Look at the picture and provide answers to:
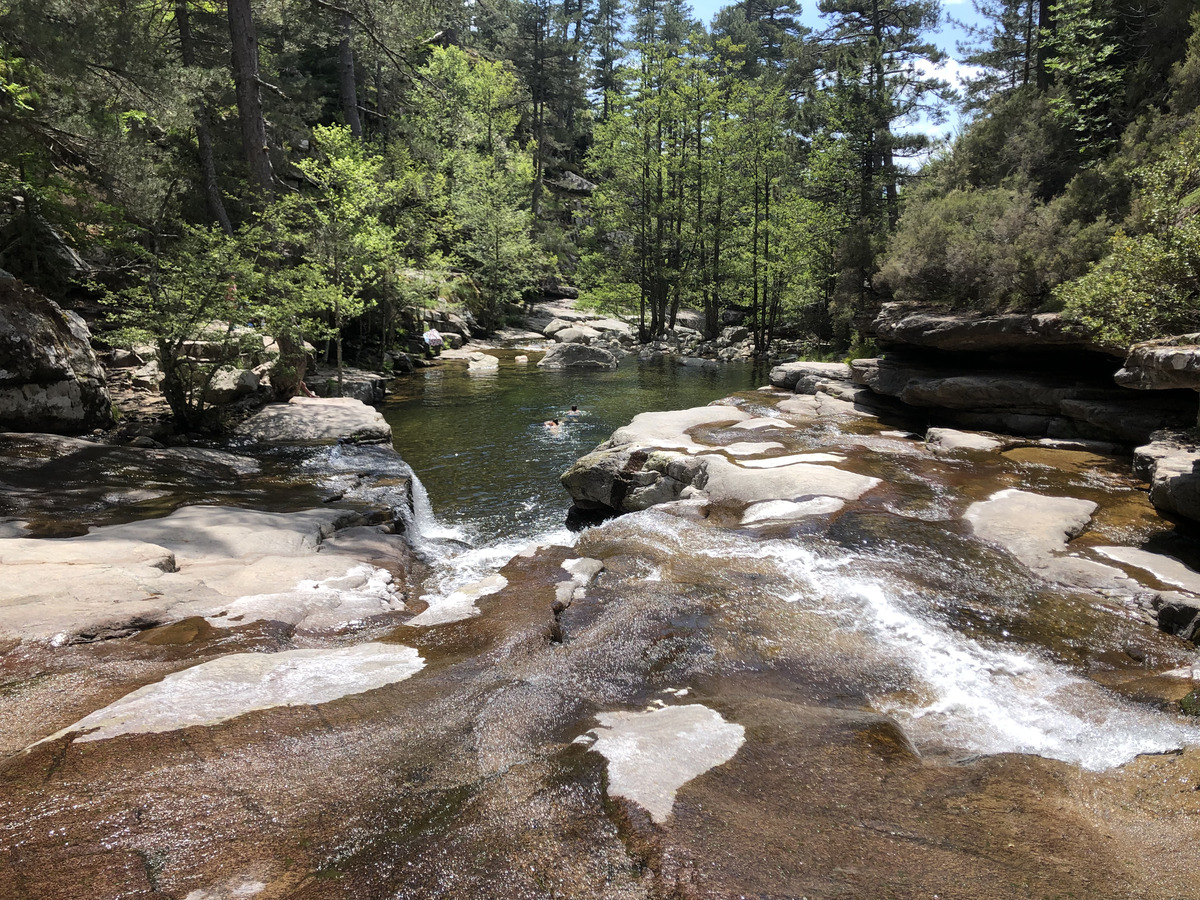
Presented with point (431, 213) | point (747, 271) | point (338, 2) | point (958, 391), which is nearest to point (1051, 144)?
point (958, 391)

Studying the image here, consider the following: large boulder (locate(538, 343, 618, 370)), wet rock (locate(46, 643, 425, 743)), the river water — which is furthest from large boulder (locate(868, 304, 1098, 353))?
large boulder (locate(538, 343, 618, 370))

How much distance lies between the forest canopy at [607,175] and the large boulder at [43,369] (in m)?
1.17

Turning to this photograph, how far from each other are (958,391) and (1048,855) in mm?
11632

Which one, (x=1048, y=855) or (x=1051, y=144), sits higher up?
(x=1051, y=144)

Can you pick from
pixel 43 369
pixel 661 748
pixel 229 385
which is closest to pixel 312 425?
pixel 229 385

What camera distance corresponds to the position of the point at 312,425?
13.0 m

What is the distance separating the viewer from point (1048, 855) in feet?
9.18

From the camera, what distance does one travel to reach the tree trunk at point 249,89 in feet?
48.8

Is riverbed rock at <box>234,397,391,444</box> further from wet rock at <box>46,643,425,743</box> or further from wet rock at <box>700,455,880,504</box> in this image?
wet rock at <box>46,643,425,743</box>

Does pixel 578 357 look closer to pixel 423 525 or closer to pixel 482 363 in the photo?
pixel 482 363

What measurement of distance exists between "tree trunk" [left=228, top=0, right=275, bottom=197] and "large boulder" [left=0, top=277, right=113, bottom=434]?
6483 millimetres

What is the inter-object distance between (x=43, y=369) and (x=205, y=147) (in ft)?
45.5

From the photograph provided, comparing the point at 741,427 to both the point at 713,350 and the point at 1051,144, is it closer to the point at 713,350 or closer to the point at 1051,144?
the point at 1051,144

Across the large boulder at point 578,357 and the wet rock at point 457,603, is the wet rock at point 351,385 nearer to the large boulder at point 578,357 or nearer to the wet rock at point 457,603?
the large boulder at point 578,357
